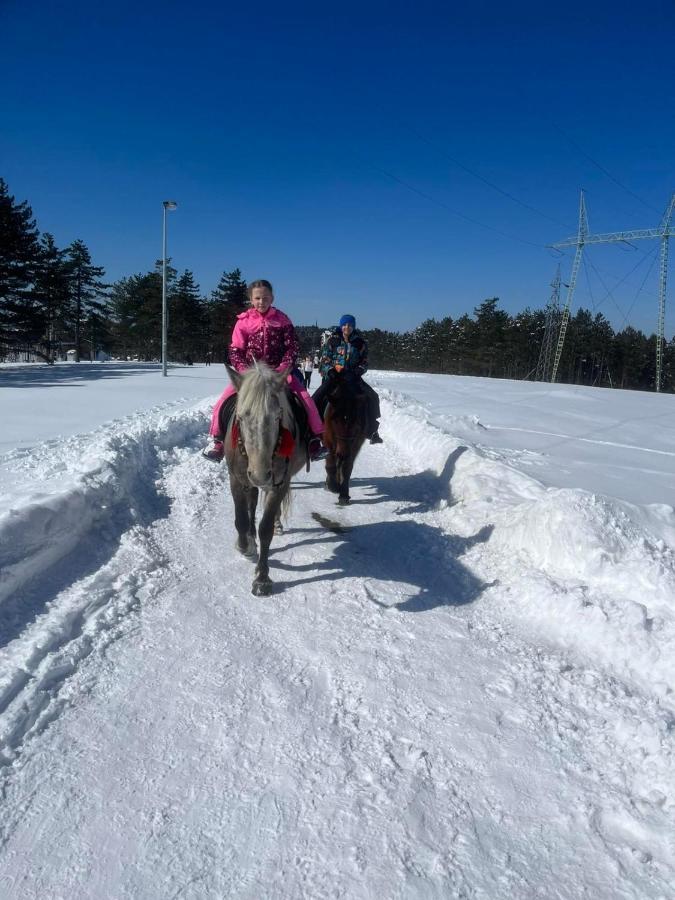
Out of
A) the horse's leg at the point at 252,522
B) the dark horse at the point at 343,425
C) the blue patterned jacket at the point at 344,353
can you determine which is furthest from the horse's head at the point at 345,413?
the horse's leg at the point at 252,522

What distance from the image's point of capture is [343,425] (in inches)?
263

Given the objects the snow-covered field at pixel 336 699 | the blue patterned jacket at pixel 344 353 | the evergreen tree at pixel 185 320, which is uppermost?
the evergreen tree at pixel 185 320

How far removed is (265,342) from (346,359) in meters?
1.82

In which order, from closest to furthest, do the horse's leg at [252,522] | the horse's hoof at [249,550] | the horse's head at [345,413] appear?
the horse's leg at [252,522] → the horse's hoof at [249,550] → the horse's head at [345,413]

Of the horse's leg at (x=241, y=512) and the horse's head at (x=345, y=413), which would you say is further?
the horse's head at (x=345, y=413)

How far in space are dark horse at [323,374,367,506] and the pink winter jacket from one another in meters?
1.35

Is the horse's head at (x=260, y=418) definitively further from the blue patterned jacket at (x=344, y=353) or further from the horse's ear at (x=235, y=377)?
the blue patterned jacket at (x=344, y=353)

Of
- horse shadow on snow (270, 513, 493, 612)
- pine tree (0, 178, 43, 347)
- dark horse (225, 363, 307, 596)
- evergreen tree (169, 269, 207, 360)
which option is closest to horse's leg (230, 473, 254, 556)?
dark horse (225, 363, 307, 596)

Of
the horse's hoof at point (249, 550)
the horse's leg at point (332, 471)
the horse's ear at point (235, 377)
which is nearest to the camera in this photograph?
the horse's ear at point (235, 377)

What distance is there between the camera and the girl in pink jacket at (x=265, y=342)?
5.36 meters

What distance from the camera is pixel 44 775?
2361 mm

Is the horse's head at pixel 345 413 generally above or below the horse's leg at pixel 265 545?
above

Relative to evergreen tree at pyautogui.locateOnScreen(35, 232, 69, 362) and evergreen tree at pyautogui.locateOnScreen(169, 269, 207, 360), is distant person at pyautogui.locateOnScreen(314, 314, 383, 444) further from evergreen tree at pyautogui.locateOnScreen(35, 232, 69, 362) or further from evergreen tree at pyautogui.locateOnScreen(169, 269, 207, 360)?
evergreen tree at pyautogui.locateOnScreen(169, 269, 207, 360)

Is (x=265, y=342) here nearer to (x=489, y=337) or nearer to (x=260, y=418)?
(x=260, y=418)
